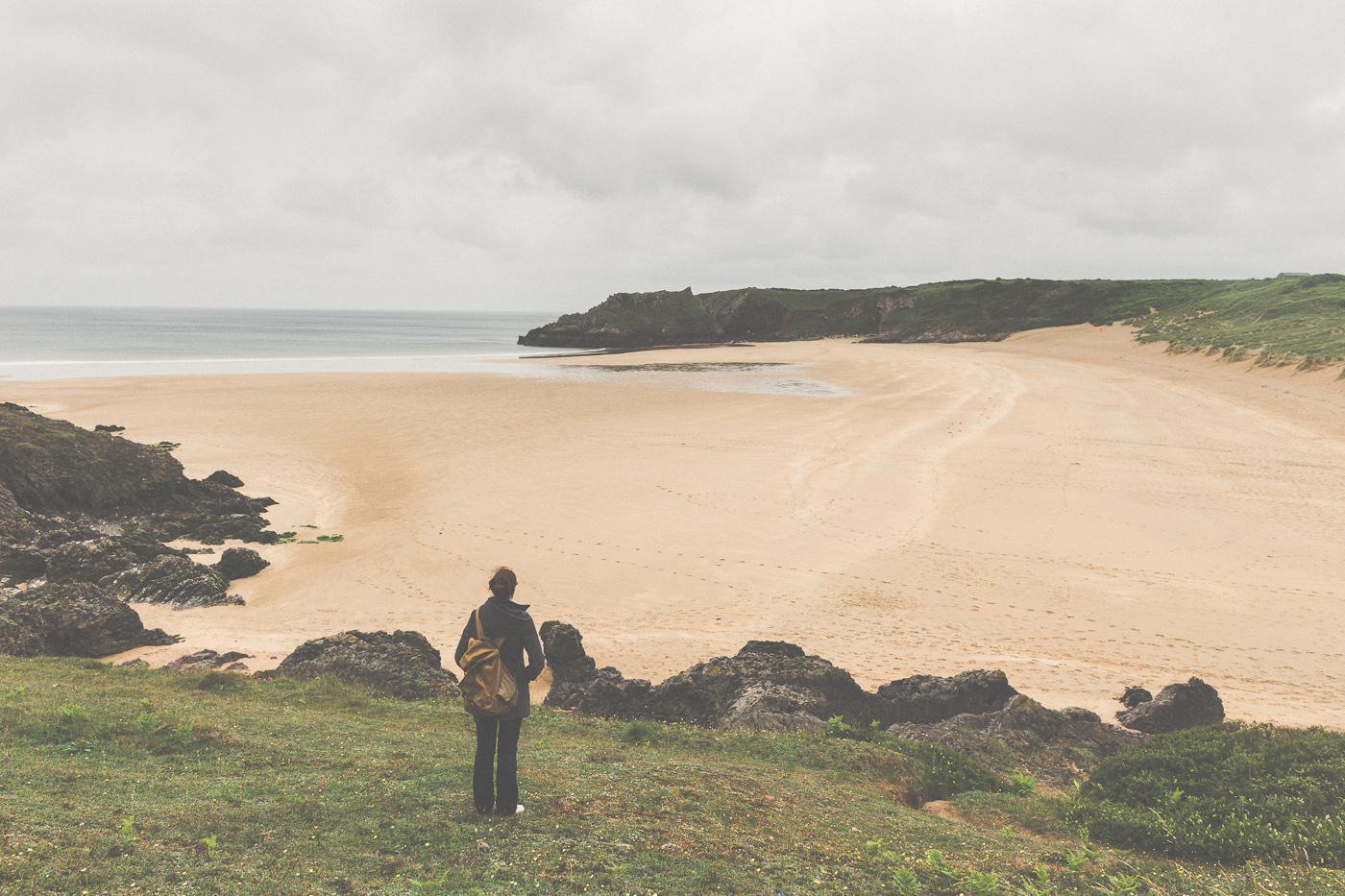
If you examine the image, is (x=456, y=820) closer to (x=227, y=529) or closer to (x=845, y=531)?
(x=845, y=531)

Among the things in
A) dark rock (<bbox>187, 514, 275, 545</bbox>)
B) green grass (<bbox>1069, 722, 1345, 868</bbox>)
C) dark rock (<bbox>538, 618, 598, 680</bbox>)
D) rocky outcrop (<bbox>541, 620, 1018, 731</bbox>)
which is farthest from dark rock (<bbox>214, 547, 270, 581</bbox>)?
green grass (<bbox>1069, 722, 1345, 868</bbox>)

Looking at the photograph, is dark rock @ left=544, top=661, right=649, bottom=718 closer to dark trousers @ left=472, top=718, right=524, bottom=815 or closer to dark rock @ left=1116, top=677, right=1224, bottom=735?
dark trousers @ left=472, top=718, right=524, bottom=815

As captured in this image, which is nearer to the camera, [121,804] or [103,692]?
[121,804]

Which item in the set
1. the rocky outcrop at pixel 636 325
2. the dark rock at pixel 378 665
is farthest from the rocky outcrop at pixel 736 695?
the rocky outcrop at pixel 636 325

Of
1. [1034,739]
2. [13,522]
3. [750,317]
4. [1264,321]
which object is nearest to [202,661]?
[13,522]

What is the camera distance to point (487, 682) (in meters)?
5.51

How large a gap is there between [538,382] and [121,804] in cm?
5185

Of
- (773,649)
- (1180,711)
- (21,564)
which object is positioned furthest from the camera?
(21,564)

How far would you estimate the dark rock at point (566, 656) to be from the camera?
1155cm

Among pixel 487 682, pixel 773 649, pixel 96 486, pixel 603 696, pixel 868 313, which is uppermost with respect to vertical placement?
pixel 868 313

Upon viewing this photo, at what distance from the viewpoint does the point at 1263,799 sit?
253 inches

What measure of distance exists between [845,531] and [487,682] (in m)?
15.6

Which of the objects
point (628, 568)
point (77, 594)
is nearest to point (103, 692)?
point (77, 594)

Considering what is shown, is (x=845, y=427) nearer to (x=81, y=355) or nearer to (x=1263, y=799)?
(x=1263, y=799)
